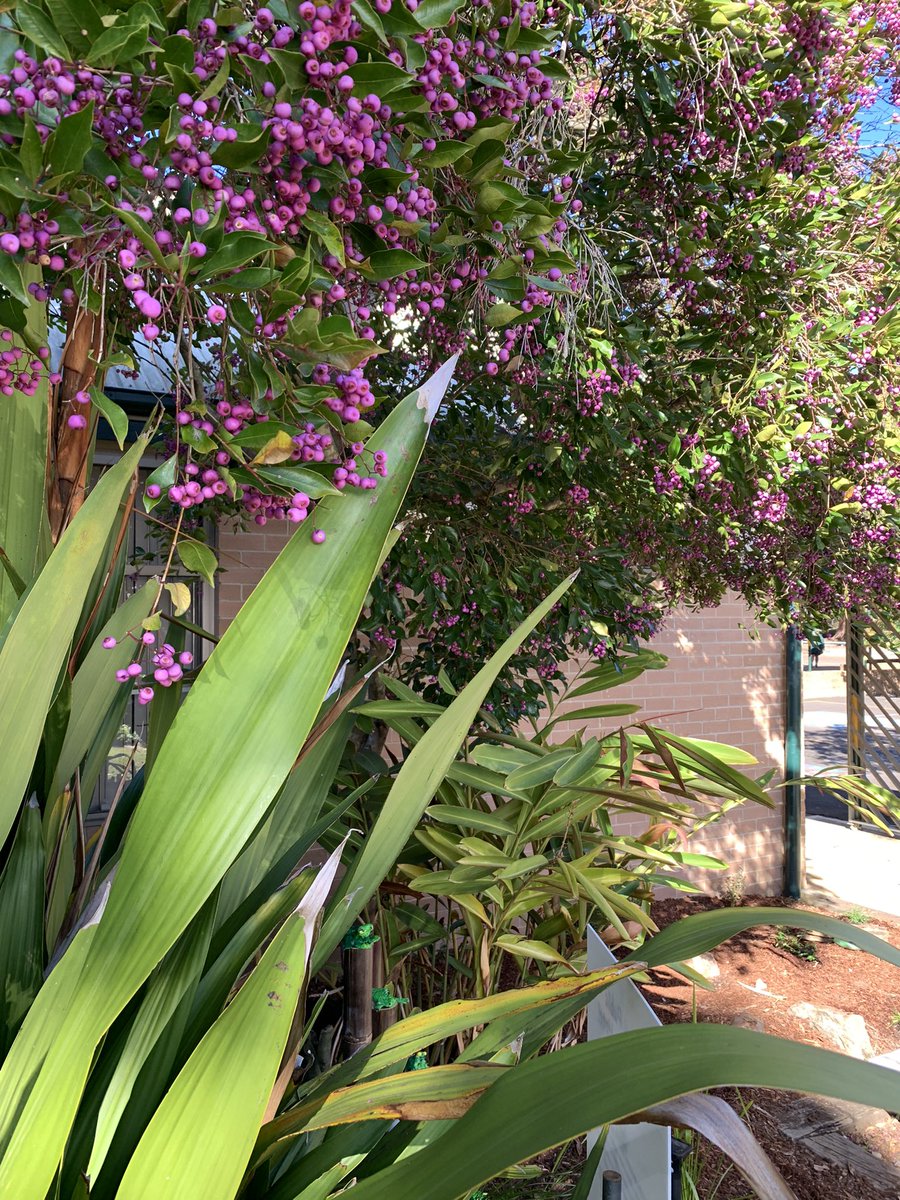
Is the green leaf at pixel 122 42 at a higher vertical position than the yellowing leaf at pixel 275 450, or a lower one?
higher

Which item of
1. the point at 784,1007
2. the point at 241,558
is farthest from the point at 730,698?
the point at 241,558

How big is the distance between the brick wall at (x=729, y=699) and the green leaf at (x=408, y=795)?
364 centimetres

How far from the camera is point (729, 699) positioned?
203 inches

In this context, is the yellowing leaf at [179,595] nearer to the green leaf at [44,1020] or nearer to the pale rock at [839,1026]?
the green leaf at [44,1020]

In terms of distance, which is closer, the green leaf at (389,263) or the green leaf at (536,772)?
the green leaf at (389,263)

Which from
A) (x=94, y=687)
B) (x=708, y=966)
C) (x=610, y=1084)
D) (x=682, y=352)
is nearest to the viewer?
(x=610, y=1084)

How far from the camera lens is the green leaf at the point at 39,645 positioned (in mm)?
617

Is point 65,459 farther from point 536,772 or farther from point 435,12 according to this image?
point 536,772

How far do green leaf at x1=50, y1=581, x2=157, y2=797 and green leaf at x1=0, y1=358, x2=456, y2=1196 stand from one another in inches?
8.4

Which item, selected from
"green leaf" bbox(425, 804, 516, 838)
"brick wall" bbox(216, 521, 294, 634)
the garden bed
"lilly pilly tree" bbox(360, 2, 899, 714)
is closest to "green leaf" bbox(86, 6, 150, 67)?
"lilly pilly tree" bbox(360, 2, 899, 714)

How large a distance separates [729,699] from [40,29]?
5.13 meters

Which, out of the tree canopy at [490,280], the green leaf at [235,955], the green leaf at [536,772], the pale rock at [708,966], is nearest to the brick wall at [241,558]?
the tree canopy at [490,280]

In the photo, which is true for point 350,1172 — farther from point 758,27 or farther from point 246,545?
point 246,545

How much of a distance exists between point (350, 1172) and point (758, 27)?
71.7 inches
